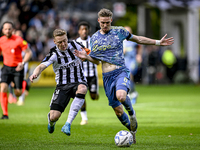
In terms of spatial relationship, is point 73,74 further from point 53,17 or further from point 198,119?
point 53,17

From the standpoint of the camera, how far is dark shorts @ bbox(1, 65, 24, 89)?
10.1 metres

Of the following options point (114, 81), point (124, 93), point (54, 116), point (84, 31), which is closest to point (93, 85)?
point (84, 31)

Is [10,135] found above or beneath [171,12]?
beneath

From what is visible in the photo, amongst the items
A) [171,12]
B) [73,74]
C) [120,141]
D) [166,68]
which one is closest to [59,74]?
[73,74]

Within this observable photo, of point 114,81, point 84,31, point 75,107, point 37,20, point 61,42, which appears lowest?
point 75,107

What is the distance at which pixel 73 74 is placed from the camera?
23.7ft

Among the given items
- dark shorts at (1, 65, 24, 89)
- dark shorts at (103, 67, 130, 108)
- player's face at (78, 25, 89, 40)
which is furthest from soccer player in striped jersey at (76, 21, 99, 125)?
dark shorts at (103, 67, 130, 108)

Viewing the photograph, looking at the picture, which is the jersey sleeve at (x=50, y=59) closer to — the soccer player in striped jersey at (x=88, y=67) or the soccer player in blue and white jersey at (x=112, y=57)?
the soccer player in blue and white jersey at (x=112, y=57)

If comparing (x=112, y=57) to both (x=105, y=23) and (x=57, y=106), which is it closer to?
(x=105, y=23)

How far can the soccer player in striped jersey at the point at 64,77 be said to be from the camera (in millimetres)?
6930

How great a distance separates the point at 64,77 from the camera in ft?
23.6

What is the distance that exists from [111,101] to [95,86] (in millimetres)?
2992

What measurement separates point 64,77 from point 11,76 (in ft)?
11.3

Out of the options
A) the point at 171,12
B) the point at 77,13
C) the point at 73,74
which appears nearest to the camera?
the point at 73,74
